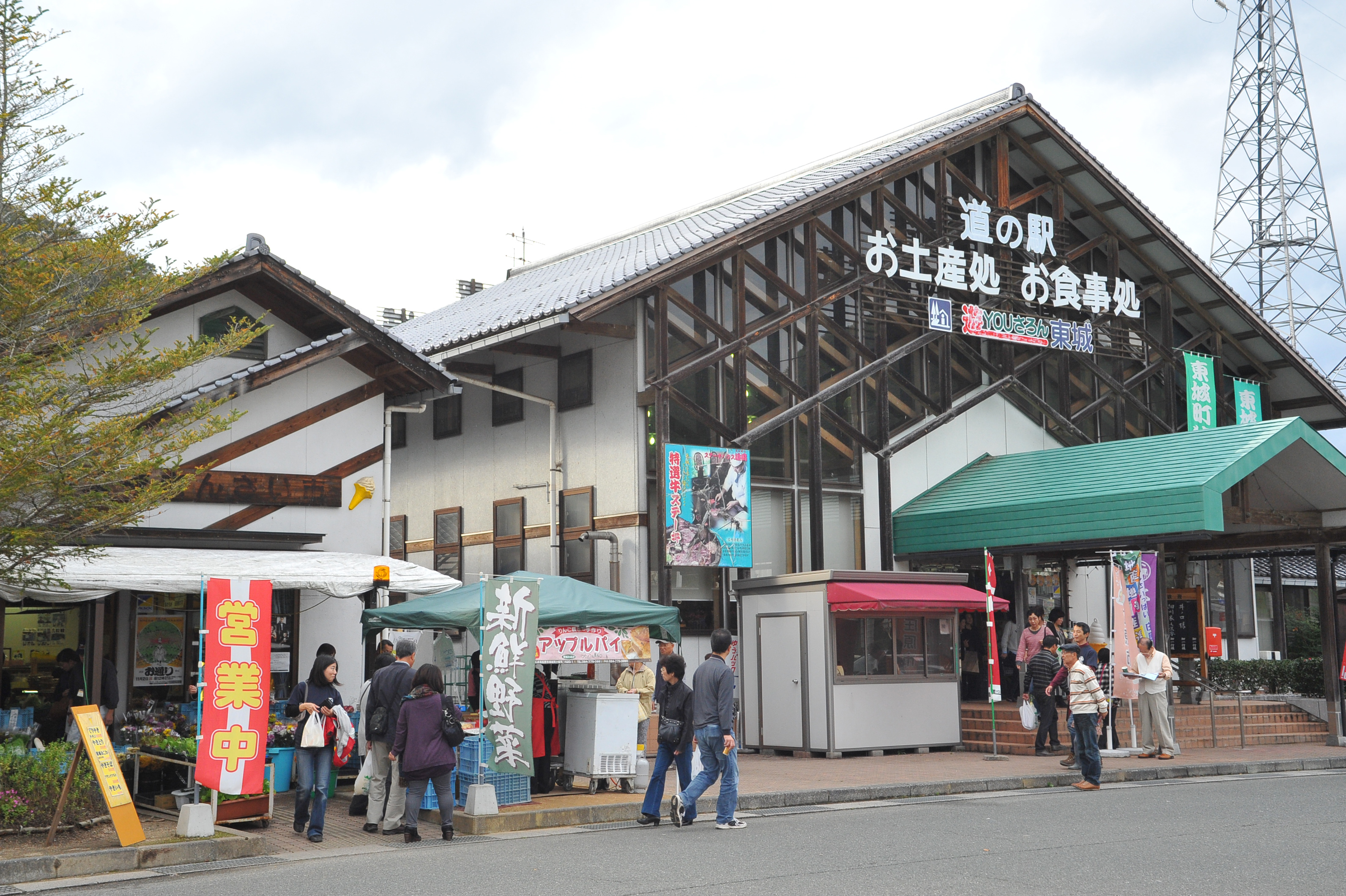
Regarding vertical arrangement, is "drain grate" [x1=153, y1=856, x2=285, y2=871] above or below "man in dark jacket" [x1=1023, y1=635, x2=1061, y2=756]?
below

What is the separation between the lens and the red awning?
56.1 feet

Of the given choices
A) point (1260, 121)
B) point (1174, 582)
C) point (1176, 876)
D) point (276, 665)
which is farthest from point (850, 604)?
point (1260, 121)

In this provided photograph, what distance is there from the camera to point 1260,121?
Answer: 42062mm

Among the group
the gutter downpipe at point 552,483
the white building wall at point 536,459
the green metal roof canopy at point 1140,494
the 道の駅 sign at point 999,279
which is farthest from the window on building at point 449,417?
the green metal roof canopy at point 1140,494

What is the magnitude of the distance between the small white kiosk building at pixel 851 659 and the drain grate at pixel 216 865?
8.94 metres

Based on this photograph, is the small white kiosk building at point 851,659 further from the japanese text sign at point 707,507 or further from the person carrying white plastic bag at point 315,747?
the person carrying white plastic bag at point 315,747

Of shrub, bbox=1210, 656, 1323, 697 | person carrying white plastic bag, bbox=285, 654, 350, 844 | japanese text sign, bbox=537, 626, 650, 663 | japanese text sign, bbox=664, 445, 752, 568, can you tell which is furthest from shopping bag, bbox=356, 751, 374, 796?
shrub, bbox=1210, 656, 1323, 697

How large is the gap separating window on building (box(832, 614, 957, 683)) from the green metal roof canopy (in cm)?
267

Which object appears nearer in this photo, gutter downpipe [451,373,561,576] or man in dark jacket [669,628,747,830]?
man in dark jacket [669,628,747,830]

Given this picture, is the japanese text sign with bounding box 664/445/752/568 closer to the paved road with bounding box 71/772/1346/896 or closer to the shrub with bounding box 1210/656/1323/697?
the paved road with bounding box 71/772/1346/896

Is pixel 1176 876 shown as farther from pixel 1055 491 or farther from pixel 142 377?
pixel 1055 491

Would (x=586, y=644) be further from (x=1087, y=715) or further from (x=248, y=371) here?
(x=1087, y=715)

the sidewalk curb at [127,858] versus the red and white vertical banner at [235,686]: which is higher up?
the red and white vertical banner at [235,686]

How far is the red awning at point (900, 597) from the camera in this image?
1709 cm
